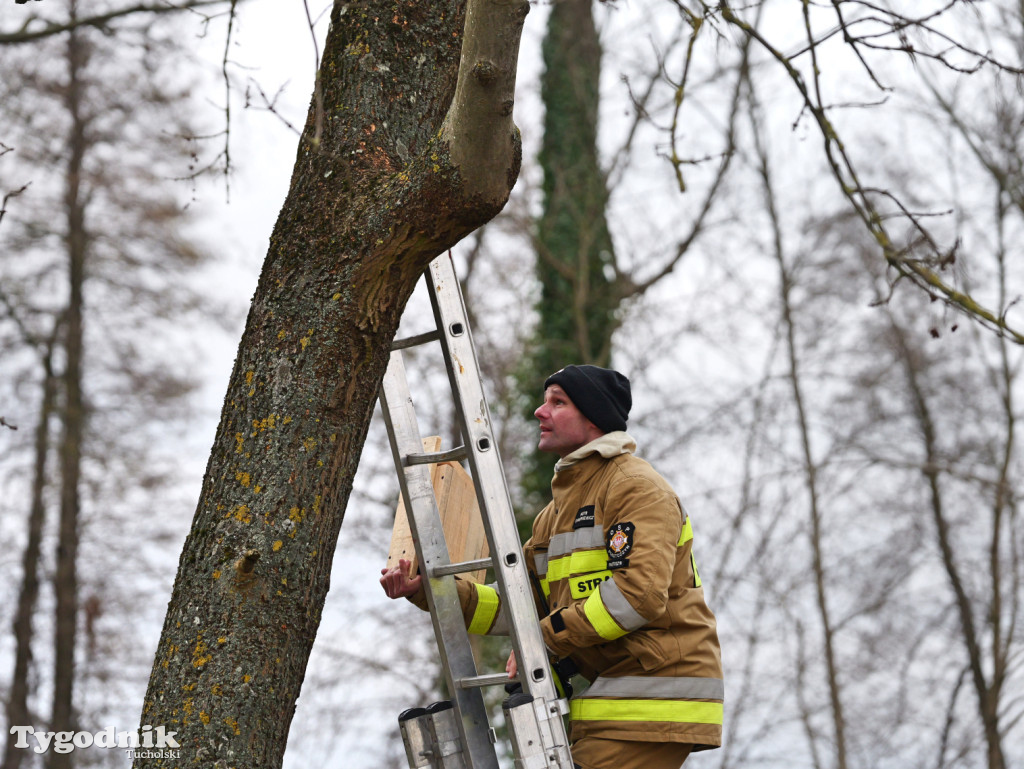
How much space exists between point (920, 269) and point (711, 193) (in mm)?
9891

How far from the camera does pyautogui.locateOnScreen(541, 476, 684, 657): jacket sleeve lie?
2.97m

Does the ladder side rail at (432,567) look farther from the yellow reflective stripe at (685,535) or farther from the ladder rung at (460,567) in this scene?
the yellow reflective stripe at (685,535)

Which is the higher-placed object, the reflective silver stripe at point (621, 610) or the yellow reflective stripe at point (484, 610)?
the yellow reflective stripe at point (484, 610)

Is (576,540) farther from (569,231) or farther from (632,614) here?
(569,231)

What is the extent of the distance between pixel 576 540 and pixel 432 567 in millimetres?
419

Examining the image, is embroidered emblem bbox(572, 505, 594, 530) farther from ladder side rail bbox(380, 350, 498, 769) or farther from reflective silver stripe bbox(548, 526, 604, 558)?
ladder side rail bbox(380, 350, 498, 769)

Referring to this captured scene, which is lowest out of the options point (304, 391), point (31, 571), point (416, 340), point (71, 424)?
point (304, 391)

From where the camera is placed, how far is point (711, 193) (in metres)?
13.6

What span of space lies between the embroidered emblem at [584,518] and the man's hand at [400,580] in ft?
1.57

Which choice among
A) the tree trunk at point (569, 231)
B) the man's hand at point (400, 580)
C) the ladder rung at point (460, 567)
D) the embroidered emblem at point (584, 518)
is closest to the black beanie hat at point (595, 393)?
the embroidered emblem at point (584, 518)

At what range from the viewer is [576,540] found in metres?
3.26

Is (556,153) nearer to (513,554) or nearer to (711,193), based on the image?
(711,193)

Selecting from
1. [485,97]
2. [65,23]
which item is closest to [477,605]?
[485,97]

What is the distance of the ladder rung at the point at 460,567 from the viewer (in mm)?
3166
